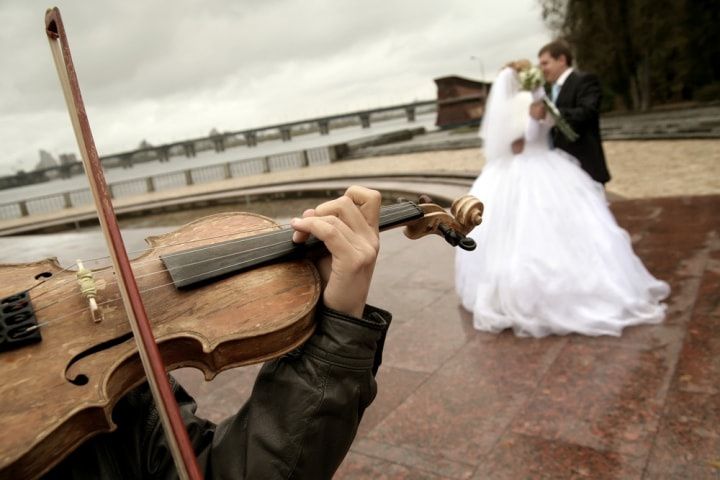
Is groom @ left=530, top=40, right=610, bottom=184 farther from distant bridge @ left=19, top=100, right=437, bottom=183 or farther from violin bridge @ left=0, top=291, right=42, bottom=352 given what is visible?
distant bridge @ left=19, top=100, right=437, bottom=183

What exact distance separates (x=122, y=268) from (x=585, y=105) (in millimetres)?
4516

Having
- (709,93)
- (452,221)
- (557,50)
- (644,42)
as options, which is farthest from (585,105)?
(709,93)

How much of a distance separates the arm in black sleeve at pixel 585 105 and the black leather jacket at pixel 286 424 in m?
3.94

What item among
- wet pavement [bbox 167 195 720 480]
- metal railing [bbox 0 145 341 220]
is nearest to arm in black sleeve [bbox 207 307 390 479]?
wet pavement [bbox 167 195 720 480]

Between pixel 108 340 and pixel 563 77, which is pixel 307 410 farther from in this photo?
pixel 563 77

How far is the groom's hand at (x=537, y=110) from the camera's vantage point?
13.6 ft

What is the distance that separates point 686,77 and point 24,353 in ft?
90.2

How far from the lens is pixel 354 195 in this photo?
1.18 meters

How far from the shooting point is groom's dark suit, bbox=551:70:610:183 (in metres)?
4.44

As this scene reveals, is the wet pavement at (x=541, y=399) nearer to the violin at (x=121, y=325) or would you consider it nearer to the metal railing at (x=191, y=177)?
the violin at (x=121, y=325)

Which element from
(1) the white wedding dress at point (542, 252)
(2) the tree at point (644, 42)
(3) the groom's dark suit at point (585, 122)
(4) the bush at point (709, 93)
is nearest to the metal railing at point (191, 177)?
(2) the tree at point (644, 42)

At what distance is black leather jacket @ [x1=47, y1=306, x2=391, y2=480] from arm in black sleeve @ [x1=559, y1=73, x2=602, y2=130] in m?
3.94

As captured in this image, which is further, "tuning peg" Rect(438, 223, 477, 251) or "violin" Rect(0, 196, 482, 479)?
"tuning peg" Rect(438, 223, 477, 251)

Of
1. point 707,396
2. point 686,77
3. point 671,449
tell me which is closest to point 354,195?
point 671,449
